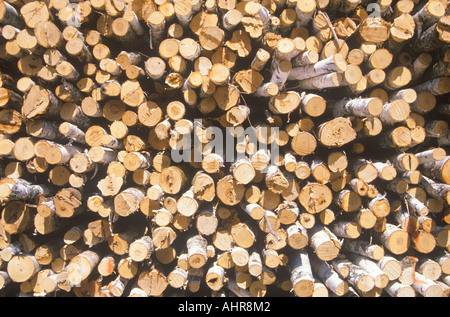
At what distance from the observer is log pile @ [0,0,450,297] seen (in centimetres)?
263

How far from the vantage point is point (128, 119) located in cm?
283

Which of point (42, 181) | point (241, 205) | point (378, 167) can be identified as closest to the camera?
point (378, 167)

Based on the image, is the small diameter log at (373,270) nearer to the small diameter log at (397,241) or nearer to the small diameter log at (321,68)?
the small diameter log at (397,241)

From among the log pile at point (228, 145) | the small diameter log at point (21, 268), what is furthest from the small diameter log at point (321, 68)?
the small diameter log at point (21, 268)

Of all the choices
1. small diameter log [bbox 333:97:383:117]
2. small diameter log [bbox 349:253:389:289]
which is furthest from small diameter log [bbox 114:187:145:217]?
small diameter log [bbox 349:253:389:289]

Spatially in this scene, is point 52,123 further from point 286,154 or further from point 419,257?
point 419,257

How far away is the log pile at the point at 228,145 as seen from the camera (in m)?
2.63

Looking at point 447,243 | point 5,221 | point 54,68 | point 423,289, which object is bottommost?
point 423,289

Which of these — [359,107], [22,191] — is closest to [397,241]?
[359,107]

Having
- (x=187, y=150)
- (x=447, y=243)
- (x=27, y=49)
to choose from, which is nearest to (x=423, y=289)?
(x=447, y=243)

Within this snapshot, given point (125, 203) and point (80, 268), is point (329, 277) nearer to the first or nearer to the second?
point (125, 203)

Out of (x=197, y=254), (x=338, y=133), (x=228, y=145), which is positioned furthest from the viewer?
(x=228, y=145)

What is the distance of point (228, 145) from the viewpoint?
2783mm
